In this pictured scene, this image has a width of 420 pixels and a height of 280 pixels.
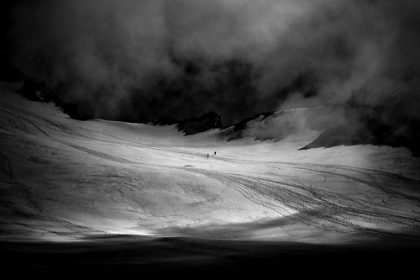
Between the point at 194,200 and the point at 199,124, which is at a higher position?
the point at 199,124

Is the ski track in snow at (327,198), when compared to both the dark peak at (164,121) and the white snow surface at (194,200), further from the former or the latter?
the dark peak at (164,121)

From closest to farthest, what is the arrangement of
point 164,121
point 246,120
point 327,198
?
point 327,198
point 246,120
point 164,121

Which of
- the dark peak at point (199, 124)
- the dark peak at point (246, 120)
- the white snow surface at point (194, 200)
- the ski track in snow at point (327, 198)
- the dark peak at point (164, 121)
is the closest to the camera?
the white snow surface at point (194, 200)

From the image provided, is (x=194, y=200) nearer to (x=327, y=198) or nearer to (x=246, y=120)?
(x=327, y=198)

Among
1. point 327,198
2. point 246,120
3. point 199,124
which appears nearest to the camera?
point 327,198

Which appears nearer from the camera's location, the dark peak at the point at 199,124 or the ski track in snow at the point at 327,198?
the ski track in snow at the point at 327,198

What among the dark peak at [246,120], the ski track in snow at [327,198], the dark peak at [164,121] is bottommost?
the ski track in snow at [327,198]

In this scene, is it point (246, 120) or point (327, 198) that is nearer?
point (327, 198)

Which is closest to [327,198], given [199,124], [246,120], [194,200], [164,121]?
[194,200]

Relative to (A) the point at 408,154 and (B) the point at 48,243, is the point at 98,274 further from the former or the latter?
(A) the point at 408,154

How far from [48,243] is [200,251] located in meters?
3.42

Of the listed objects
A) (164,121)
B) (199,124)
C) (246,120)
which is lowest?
(246,120)

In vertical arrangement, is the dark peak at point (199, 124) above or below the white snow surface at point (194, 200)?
above

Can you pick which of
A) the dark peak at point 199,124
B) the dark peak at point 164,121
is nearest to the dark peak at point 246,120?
the dark peak at point 199,124
